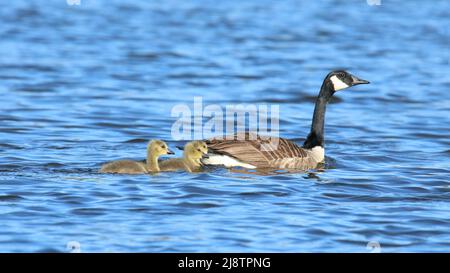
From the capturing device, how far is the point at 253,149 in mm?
12461

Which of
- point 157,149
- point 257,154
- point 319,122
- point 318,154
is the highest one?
point 319,122

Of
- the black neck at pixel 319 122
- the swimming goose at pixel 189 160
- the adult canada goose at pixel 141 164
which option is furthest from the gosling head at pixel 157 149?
the black neck at pixel 319 122

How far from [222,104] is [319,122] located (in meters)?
4.89

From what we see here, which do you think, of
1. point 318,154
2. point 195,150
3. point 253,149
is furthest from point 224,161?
point 318,154

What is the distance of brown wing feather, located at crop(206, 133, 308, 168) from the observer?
12352mm

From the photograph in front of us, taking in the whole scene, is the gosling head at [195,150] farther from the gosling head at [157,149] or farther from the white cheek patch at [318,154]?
the white cheek patch at [318,154]

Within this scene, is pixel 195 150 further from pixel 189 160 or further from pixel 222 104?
pixel 222 104

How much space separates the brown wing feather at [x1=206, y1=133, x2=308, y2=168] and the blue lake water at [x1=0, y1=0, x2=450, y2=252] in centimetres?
32

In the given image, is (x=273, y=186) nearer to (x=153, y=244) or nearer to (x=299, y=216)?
(x=299, y=216)

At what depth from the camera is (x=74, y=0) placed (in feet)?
111

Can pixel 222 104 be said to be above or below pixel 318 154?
above

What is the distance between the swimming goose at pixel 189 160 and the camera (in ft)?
39.8

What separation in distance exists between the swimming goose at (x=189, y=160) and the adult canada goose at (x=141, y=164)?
0.21 m

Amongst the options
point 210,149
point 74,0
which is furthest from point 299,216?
point 74,0
